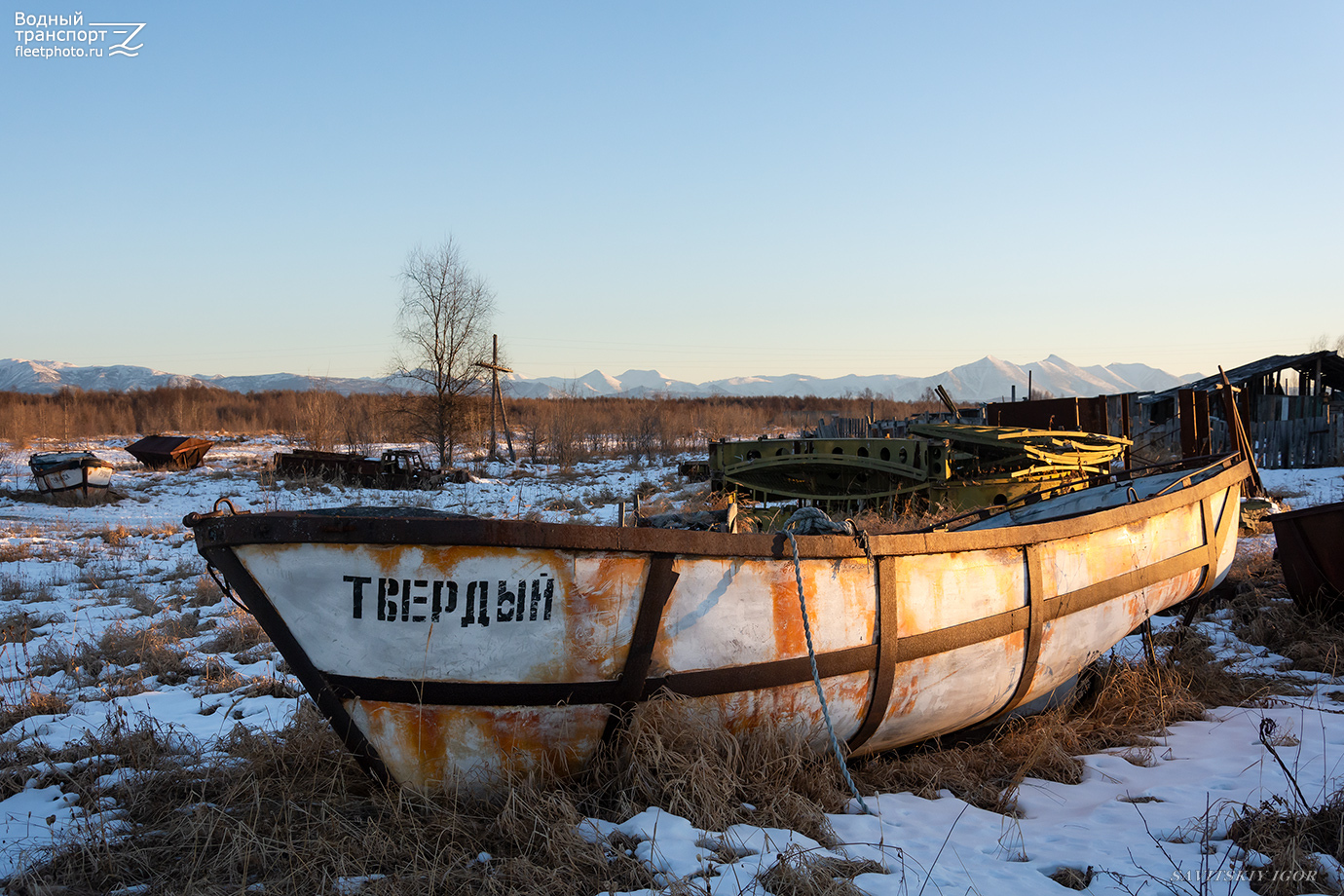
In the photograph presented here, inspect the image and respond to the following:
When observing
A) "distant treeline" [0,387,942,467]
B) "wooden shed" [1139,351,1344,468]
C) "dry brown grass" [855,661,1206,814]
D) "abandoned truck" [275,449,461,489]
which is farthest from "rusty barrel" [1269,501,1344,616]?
"distant treeline" [0,387,942,467]

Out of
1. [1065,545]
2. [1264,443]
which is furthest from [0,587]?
[1264,443]

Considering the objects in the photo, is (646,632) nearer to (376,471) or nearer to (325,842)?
(325,842)

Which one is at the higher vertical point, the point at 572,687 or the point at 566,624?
the point at 566,624

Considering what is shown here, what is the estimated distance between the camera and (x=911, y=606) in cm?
365

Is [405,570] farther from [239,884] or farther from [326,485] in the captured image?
[326,485]

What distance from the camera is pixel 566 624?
304cm

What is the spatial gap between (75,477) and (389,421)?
16.6 m

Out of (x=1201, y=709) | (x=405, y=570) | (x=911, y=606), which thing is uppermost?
(x=405, y=570)

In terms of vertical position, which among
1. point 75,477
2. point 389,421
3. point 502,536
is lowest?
point 75,477

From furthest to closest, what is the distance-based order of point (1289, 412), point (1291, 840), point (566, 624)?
point (1289, 412), point (566, 624), point (1291, 840)

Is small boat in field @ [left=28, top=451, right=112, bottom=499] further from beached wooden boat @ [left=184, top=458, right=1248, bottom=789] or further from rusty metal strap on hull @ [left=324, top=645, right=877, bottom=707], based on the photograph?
rusty metal strap on hull @ [left=324, top=645, right=877, bottom=707]

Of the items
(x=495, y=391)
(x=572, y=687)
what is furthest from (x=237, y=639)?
(x=495, y=391)

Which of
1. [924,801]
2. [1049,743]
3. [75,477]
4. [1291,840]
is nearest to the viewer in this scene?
[1291,840]

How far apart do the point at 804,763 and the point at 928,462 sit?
6.54 metres
